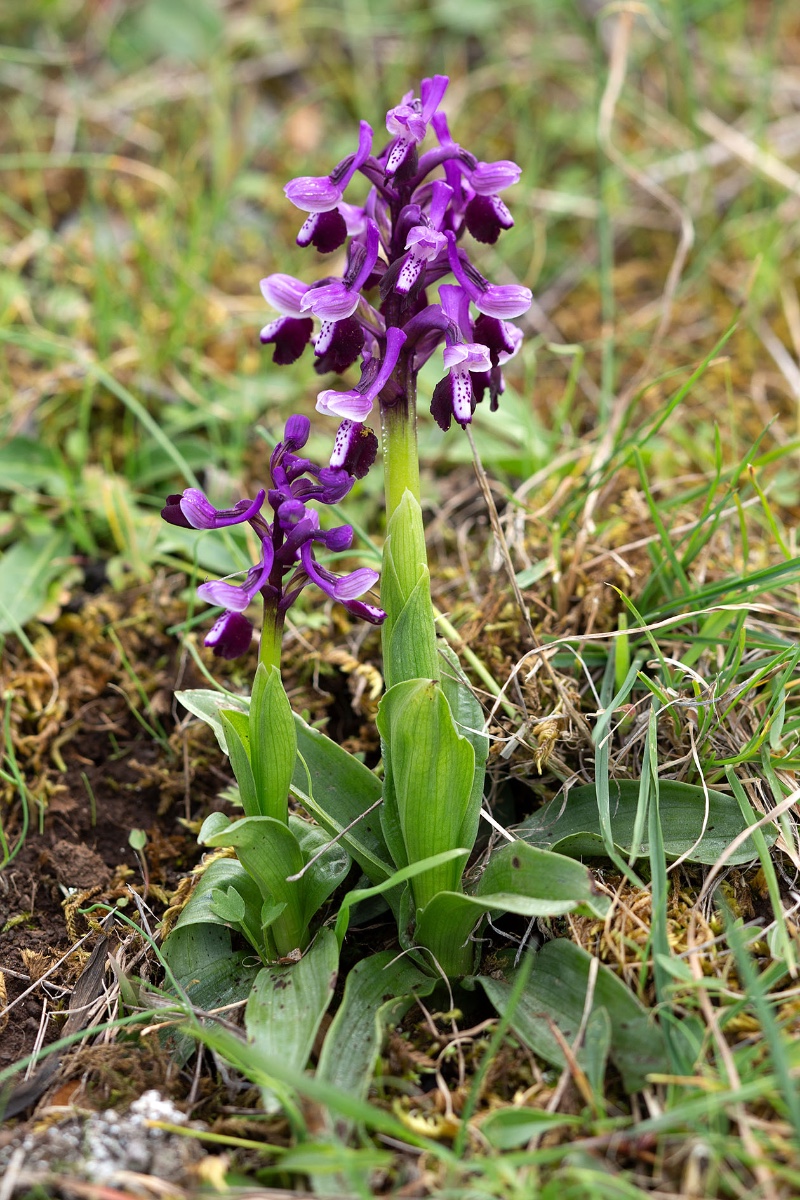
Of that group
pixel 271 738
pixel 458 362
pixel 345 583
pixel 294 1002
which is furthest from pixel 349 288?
pixel 294 1002

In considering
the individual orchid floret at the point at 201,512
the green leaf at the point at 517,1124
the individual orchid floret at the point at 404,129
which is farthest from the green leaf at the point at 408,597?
the green leaf at the point at 517,1124

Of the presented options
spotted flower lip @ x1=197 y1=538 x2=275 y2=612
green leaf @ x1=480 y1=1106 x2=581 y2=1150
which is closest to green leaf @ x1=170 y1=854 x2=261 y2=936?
spotted flower lip @ x1=197 y1=538 x2=275 y2=612

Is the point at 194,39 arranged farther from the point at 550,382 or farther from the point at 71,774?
the point at 71,774

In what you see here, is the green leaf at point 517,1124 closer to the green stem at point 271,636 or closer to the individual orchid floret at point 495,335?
the green stem at point 271,636

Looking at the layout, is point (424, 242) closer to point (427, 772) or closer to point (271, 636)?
point (271, 636)

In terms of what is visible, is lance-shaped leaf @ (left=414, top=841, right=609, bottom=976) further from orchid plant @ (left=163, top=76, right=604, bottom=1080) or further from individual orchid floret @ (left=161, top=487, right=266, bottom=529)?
individual orchid floret @ (left=161, top=487, right=266, bottom=529)

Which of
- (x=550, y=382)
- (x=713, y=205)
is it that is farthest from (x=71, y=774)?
(x=713, y=205)
